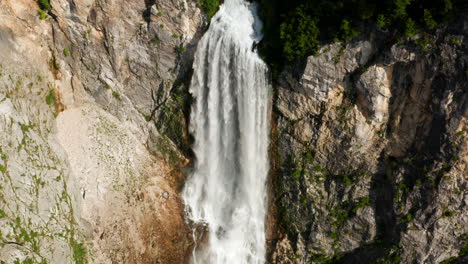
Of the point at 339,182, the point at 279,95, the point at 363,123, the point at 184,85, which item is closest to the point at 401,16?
the point at 363,123

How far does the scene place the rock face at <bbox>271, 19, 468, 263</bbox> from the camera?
17.3 metres

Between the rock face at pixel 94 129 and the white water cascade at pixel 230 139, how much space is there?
105 cm

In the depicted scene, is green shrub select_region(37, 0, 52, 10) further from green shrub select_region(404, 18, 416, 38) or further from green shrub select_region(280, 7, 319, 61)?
green shrub select_region(404, 18, 416, 38)

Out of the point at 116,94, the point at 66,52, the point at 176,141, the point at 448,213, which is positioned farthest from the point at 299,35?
the point at 66,52

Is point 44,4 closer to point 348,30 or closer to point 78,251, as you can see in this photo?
point 78,251

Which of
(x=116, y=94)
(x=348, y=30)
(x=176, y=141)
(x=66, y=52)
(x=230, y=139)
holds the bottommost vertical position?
(x=230, y=139)

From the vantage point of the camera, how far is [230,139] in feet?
75.3

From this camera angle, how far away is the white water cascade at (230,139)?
2147cm

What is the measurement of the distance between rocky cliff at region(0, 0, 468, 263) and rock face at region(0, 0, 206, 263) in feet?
0.21

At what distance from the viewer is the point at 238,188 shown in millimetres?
23297

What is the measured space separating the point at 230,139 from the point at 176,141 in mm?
3528

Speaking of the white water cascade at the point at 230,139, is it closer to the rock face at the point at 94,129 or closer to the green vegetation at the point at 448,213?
the rock face at the point at 94,129

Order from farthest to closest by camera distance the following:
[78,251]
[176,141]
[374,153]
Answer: [176,141] → [78,251] → [374,153]

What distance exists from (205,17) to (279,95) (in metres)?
5.86
